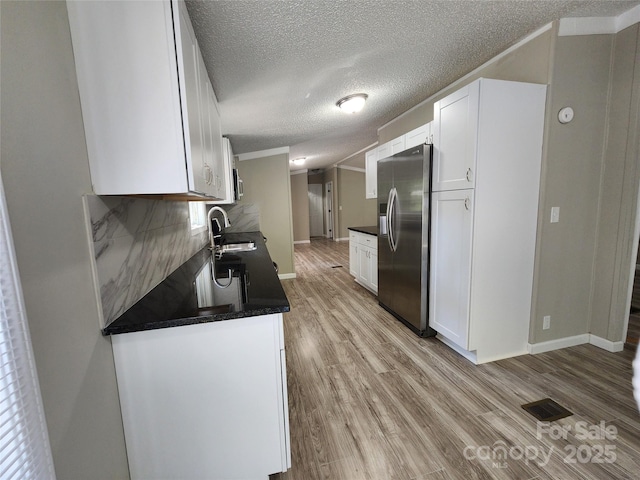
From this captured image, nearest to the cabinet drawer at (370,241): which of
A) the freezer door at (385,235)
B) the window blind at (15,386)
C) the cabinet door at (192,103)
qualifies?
the freezer door at (385,235)

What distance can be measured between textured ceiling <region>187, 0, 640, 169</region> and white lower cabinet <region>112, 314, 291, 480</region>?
63.7 inches

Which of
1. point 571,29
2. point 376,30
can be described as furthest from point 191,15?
point 571,29

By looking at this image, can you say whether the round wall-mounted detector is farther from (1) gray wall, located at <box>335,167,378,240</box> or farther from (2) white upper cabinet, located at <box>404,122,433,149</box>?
(1) gray wall, located at <box>335,167,378,240</box>

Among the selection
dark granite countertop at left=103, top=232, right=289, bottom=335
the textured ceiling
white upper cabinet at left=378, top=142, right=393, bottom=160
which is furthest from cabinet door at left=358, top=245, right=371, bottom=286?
dark granite countertop at left=103, top=232, right=289, bottom=335

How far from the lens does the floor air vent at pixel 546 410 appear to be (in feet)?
5.39

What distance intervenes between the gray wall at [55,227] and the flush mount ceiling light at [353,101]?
2377mm

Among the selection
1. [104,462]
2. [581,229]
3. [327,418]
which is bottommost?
[327,418]

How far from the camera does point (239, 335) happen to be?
116 centimetres

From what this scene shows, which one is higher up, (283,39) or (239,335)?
(283,39)

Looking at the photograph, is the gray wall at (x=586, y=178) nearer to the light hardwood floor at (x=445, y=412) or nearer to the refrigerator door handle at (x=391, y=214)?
the light hardwood floor at (x=445, y=412)

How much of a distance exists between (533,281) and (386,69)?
2184mm

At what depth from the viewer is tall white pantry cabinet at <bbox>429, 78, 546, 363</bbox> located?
2008mm

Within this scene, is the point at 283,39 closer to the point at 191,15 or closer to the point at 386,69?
the point at 191,15

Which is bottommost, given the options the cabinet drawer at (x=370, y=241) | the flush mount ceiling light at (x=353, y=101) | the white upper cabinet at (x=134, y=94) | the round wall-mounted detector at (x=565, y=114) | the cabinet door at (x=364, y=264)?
the cabinet door at (x=364, y=264)
